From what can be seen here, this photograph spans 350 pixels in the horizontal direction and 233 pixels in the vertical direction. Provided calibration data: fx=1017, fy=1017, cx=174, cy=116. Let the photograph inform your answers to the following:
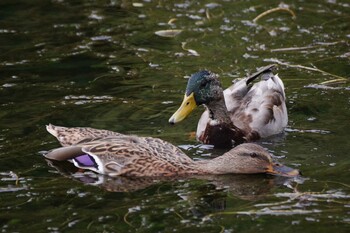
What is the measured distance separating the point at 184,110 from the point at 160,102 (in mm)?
1246

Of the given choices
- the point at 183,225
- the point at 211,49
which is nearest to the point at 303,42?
the point at 211,49

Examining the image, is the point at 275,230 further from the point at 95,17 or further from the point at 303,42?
the point at 95,17

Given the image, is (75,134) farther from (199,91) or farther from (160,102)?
(160,102)

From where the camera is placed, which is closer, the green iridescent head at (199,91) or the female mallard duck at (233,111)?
the green iridescent head at (199,91)

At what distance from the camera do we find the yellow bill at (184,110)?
1083cm

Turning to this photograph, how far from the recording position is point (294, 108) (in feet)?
39.9

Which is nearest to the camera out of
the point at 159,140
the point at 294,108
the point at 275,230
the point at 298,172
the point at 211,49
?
the point at 275,230

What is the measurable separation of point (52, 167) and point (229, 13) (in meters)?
6.56

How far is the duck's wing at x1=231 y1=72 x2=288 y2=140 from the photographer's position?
11.4m

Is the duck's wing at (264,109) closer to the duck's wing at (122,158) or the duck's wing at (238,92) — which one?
the duck's wing at (238,92)

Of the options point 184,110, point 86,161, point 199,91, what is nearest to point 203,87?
point 199,91

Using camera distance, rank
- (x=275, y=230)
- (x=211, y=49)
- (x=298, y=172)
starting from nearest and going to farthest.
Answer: (x=275, y=230) < (x=298, y=172) < (x=211, y=49)

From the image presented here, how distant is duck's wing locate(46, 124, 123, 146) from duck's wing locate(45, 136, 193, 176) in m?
0.23

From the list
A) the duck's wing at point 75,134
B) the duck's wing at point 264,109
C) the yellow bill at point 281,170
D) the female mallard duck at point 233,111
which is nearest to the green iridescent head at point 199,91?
the female mallard duck at point 233,111
